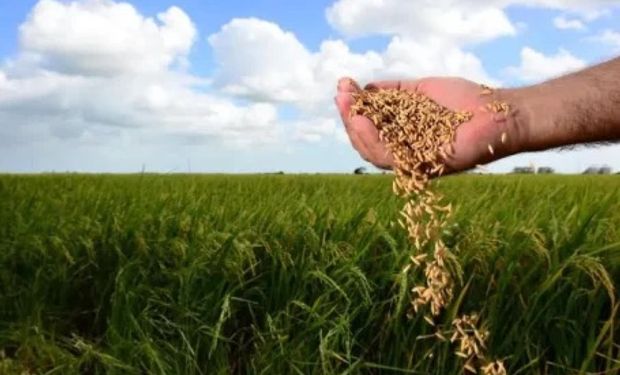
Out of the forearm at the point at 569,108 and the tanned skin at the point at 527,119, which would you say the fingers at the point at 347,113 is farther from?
the forearm at the point at 569,108

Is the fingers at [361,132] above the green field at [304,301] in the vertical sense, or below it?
above

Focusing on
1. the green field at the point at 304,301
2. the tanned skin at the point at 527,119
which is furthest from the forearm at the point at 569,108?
the green field at the point at 304,301

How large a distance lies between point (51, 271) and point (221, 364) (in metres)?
0.97

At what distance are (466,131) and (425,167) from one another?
163 millimetres

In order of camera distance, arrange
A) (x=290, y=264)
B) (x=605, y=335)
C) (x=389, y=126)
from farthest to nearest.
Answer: (x=290, y=264) < (x=605, y=335) < (x=389, y=126)

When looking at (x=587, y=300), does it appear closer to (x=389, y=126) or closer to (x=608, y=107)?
(x=608, y=107)

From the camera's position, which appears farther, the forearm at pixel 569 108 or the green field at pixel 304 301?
the green field at pixel 304 301

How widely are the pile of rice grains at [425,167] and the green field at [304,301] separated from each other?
0.08 metres

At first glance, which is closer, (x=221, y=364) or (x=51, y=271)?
(x=221, y=364)

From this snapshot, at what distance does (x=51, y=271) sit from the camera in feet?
11.7

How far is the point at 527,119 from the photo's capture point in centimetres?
269

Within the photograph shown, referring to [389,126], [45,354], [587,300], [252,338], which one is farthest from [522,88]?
[45,354]

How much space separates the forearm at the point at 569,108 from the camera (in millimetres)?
2674

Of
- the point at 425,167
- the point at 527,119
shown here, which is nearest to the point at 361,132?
A: the point at 425,167
